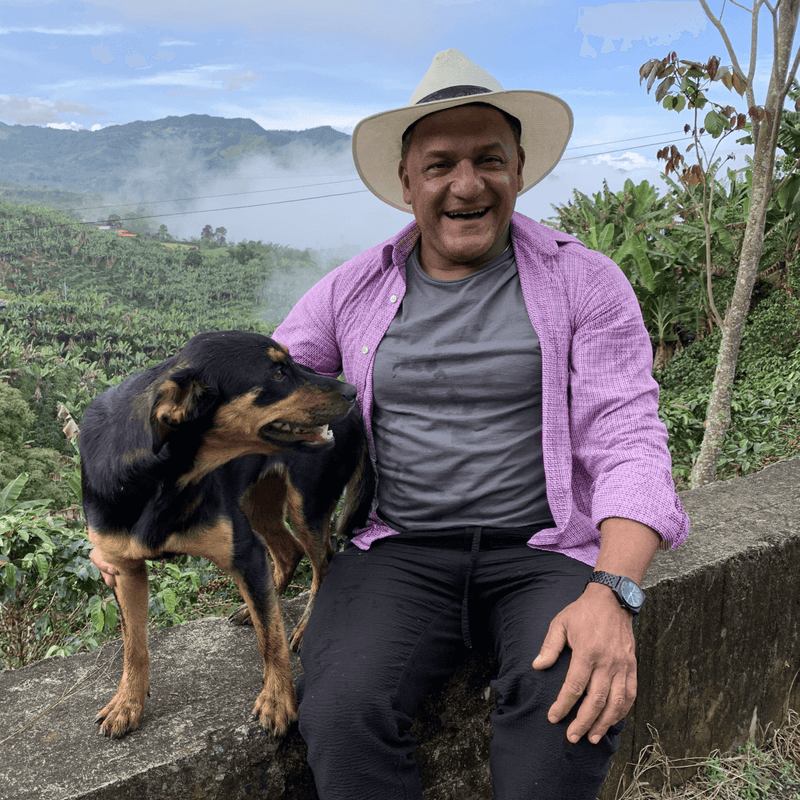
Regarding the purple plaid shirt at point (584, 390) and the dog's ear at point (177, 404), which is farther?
the purple plaid shirt at point (584, 390)

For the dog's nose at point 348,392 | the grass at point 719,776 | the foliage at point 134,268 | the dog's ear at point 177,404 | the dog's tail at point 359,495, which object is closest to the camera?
the dog's ear at point 177,404

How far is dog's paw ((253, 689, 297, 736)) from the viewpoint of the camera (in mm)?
1707

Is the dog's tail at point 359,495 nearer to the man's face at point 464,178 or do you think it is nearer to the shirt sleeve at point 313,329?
the shirt sleeve at point 313,329

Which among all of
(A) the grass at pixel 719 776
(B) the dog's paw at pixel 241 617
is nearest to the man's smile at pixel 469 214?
(B) the dog's paw at pixel 241 617

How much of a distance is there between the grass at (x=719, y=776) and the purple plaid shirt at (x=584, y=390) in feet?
3.32

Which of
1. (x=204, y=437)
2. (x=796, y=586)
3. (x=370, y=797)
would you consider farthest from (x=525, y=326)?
(x=796, y=586)

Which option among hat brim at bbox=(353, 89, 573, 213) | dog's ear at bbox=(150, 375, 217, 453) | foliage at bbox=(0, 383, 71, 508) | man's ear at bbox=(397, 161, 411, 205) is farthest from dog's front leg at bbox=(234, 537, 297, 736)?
foliage at bbox=(0, 383, 71, 508)

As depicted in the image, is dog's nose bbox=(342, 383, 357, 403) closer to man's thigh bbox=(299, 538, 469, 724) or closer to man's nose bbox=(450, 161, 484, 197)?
man's thigh bbox=(299, 538, 469, 724)

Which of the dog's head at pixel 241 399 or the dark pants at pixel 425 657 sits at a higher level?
the dog's head at pixel 241 399

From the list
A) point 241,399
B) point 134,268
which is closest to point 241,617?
point 241,399

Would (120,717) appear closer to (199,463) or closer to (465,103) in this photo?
(199,463)

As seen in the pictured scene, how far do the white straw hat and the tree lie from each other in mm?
2614

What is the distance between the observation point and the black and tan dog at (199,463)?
165cm

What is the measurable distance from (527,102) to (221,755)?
1.91 meters
